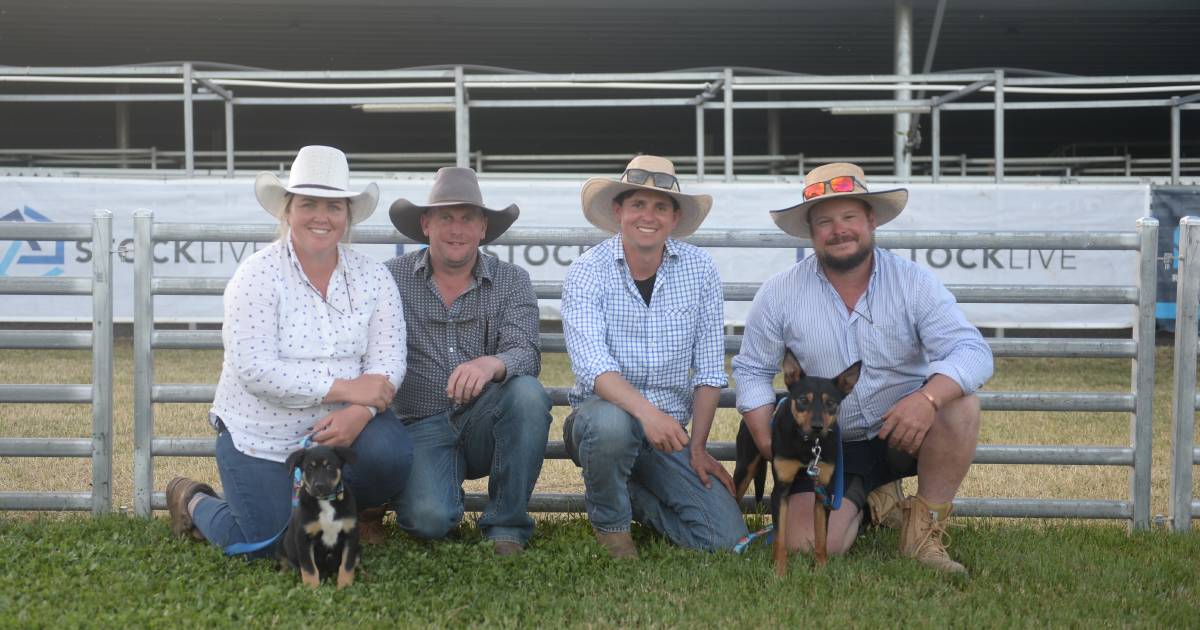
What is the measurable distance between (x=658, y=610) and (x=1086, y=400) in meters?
2.34

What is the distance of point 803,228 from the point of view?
454 centimetres

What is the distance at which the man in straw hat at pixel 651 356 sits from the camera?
4.11m

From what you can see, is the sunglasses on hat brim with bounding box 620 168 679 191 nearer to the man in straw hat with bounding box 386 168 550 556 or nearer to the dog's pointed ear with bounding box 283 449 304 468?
the man in straw hat with bounding box 386 168 550 556

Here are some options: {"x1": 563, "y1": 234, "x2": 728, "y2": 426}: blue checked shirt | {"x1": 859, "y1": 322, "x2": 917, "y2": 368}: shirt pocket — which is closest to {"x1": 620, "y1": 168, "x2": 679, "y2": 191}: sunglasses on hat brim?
{"x1": 563, "y1": 234, "x2": 728, "y2": 426}: blue checked shirt

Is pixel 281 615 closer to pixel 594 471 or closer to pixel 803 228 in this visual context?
pixel 594 471

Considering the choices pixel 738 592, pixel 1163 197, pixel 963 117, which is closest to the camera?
pixel 738 592

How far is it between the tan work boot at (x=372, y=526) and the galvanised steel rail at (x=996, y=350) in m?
0.41

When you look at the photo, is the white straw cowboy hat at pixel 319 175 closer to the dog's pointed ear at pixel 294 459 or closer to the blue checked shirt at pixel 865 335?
the dog's pointed ear at pixel 294 459

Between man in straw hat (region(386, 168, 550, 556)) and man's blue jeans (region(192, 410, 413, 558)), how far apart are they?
0.22 meters

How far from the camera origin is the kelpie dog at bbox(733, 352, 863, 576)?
12.1 feet

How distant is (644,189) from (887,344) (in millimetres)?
1104

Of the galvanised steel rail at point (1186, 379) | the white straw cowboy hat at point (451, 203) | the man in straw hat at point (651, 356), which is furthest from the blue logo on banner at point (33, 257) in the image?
the galvanised steel rail at point (1186, 379)

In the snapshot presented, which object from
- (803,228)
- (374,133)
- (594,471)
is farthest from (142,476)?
(374,133)

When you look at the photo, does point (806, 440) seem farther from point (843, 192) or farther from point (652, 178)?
point (652, 178)
